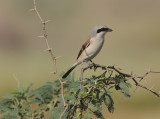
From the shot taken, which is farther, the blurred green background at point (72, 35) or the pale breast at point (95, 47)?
the blurred green background at point (72, 35)

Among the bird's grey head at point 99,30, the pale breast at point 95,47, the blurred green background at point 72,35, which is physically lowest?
the blurred green background at point 72,35

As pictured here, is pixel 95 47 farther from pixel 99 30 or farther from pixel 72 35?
pixel 72 35

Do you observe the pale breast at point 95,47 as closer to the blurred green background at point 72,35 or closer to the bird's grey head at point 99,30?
the bird's grey head at point 99,30

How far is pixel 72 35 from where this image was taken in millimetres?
25531

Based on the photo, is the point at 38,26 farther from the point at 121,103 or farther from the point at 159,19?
the point at 121,103

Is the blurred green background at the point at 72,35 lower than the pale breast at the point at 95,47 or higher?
lower

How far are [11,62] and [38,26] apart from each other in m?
4.97

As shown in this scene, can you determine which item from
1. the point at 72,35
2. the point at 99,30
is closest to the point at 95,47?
the point at 99,30

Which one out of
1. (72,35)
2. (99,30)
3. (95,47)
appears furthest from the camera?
(72,35)

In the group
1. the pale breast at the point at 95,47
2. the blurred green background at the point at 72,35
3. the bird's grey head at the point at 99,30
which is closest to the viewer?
the bird's grey head at the point at 99,30

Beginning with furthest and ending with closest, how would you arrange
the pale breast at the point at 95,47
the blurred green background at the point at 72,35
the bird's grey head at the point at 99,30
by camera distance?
the blurred green background at the point at 72,35 → the pale breast at the point at 95,47 → the bird's grey head at the point at 99,30

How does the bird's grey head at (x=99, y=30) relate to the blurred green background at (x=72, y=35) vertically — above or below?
above

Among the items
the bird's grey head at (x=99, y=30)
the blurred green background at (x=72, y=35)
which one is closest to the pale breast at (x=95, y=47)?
the bird's grey head at (x=99, y=30)

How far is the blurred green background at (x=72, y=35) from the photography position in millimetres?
19266
